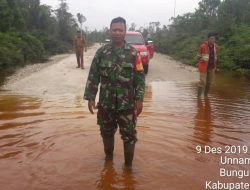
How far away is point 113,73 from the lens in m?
4.35

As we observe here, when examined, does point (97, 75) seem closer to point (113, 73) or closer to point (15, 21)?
point (113, 73)

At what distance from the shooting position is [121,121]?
14.6ft

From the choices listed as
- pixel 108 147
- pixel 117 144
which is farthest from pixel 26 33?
pixel 108 147

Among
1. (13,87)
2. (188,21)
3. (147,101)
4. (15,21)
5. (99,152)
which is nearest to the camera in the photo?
(99,152)

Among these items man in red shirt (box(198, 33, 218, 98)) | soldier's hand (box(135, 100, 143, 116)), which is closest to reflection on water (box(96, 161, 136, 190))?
soldier's hand (box(135, 100, 143, 116))

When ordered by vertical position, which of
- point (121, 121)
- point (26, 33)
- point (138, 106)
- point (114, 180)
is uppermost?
point (26, 33)

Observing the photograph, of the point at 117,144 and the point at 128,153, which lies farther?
the point at 117,144

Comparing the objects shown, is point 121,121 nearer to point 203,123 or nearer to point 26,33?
point 203,123

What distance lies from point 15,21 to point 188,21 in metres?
17.1

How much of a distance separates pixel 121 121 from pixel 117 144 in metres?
1.24

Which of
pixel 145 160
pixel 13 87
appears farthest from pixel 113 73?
pixel 13 87

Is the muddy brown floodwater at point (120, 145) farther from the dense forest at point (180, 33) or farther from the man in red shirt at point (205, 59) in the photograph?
the dense forest at point (180, 33)
